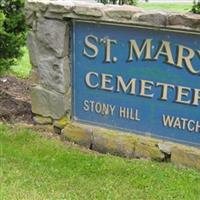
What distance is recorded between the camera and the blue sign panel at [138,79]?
4434mm

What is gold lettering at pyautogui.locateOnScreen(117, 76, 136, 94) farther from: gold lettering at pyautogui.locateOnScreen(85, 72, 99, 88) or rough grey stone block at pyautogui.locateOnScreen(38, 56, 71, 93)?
rough grey stone block at pyautogui.locateOnScreen(38, 56, 71, 93)

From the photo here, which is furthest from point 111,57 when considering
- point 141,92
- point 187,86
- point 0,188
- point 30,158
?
point 0,188

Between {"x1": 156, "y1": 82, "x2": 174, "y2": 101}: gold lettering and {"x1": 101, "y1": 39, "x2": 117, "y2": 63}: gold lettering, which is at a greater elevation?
{"x1": 101, "y1": 39, "x2": 117, "y2": 63}: gold lettering

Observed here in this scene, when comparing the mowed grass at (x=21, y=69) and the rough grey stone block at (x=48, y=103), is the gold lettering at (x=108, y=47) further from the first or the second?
the mowed grass at (x=21, y=69)

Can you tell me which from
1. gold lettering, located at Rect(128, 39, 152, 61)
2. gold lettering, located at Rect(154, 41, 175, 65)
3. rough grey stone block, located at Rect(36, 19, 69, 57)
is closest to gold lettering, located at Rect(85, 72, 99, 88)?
rough grey stone block, located at Rect(36, 19, 69, 57)

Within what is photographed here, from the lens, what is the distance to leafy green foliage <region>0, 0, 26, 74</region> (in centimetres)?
598

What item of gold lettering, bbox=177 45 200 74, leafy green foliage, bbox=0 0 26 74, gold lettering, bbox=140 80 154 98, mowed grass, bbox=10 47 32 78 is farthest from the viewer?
mowed grass, bbox=10 47 32 78

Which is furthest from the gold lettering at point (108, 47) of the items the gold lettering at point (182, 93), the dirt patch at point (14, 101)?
the dirt patch at point (14, 101)

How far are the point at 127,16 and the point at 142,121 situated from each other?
90 centimetres

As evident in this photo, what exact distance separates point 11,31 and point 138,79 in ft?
6.59

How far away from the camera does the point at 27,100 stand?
19.7ft

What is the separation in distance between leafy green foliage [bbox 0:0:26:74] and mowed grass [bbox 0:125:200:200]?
1.47 meters

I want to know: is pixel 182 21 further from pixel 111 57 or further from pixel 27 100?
pixel 27 100

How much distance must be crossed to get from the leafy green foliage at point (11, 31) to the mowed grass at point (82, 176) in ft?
4.82
